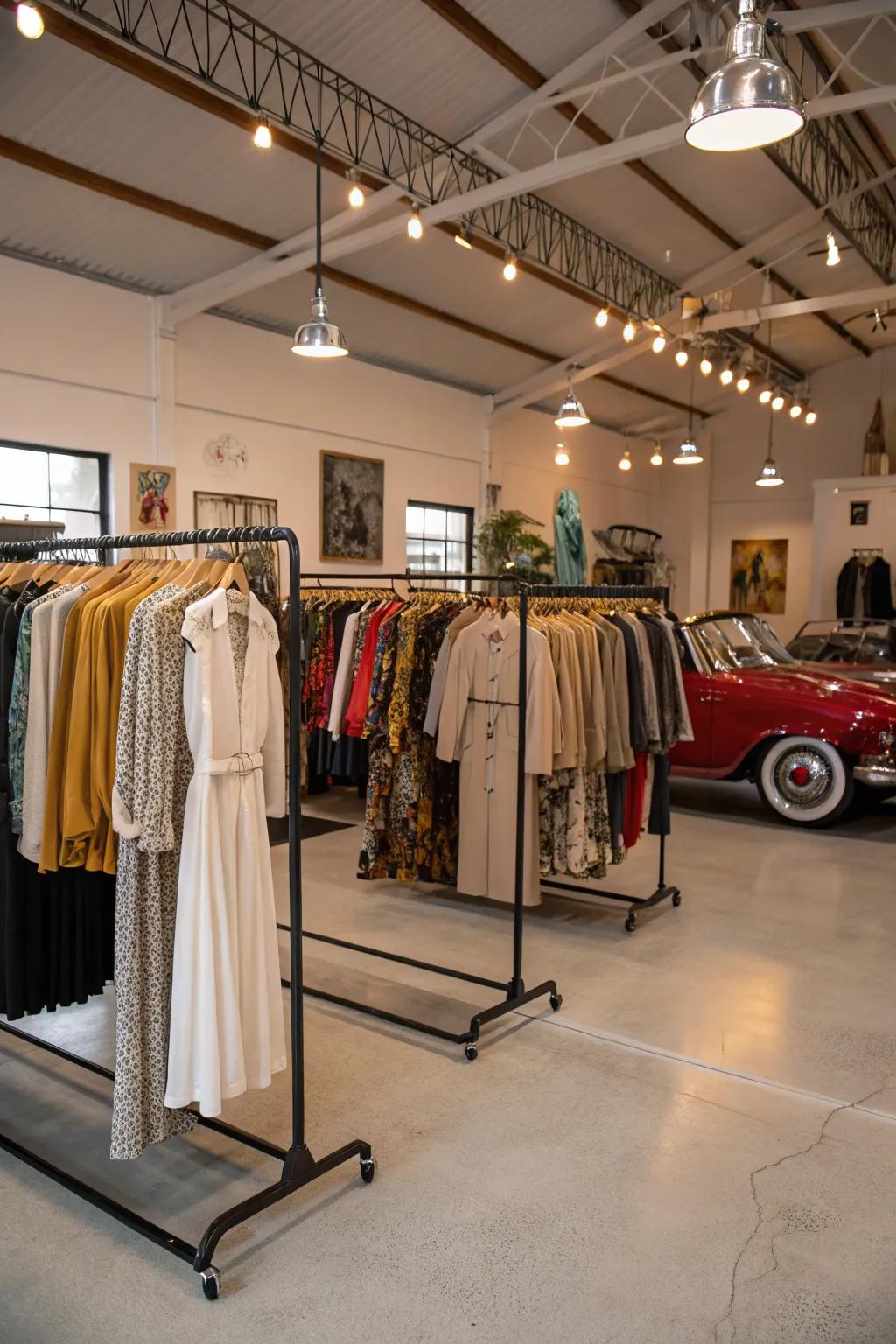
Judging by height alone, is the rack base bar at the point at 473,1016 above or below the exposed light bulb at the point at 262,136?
below

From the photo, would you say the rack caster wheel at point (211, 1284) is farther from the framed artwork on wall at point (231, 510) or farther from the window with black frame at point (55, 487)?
the framed artwork on wall at point (231, 510)

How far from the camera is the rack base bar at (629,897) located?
4754mm

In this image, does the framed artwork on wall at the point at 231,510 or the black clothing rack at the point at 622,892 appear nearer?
the black clothing rack at the point at 622,892

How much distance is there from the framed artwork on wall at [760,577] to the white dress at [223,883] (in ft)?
48.0

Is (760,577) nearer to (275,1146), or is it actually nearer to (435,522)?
(435,522)

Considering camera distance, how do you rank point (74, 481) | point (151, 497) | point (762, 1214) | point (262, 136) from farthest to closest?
point (151, 497) < point (74, 481) < point (262, 136) < point (762, 1214)

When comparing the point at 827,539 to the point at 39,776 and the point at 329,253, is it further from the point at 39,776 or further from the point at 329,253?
the point at 39,776

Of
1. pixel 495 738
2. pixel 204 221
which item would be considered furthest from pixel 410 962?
pixel 204 221

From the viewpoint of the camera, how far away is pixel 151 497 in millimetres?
8289

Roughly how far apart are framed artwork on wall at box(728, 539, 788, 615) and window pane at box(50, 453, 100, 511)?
435 inches

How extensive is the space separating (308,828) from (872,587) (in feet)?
33.1

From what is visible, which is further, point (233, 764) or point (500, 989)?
point (500, 989)

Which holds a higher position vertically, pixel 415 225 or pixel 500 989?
pixel 415 225

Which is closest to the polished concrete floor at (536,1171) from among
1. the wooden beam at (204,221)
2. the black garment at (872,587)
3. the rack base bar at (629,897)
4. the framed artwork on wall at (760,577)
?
the rack base bar at (629,897)
